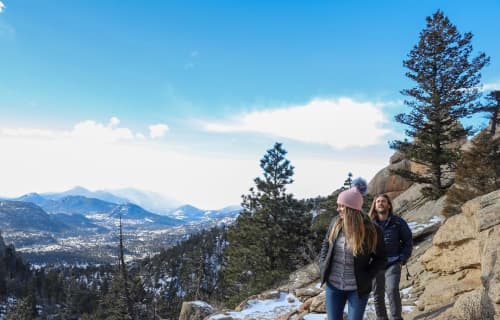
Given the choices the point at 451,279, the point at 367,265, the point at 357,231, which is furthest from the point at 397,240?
the point at 451,279

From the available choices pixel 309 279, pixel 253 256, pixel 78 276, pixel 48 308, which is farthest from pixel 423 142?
pixel 78 276

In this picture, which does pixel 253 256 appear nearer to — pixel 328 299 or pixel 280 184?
pixel 280 184

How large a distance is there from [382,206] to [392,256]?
0.75 meters

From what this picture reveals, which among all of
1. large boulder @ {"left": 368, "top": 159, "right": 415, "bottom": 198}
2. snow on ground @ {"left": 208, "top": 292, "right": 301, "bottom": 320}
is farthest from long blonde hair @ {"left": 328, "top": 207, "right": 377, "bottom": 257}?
large boulder @ {"left": 368, "top": 159, "right": 415, "bottom": 198}

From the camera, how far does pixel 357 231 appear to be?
367cm

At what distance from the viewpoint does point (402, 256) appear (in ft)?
17.1

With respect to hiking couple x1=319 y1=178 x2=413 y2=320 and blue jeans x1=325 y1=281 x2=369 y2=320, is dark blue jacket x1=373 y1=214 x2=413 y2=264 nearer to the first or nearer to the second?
hiking couple x1=319 y1=178 x2=413 y2=320

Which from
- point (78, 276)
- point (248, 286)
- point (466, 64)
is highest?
point (466, 64)

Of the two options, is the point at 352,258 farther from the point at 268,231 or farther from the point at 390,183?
the point at 390,183

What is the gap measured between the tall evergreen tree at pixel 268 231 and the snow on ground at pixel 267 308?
7.25m

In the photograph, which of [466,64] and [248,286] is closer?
[466,64]

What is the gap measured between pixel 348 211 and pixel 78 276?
458 feet

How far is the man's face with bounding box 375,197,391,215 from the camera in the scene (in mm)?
5379

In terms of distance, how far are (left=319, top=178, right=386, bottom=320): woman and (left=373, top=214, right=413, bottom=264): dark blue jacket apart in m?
1.66
